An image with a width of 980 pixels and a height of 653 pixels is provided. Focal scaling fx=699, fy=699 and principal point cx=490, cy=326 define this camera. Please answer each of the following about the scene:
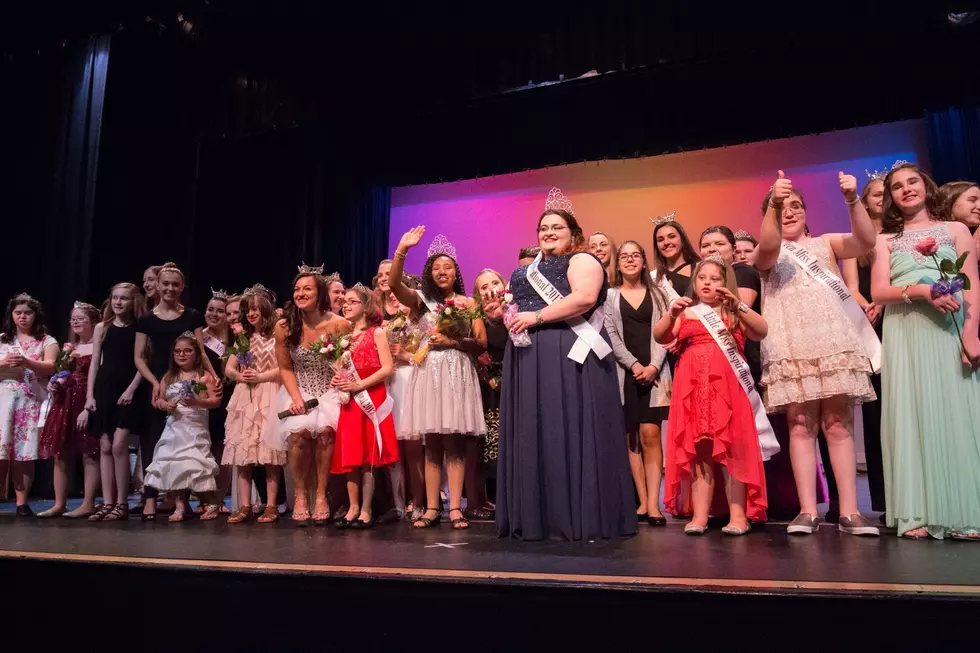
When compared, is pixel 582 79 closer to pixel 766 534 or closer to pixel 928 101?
pixel 928 101

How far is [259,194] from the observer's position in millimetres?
9711

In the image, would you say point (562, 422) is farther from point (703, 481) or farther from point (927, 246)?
point (927, 246)

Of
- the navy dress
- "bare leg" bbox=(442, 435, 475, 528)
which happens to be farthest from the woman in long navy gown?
"bare leg" bbox=(442, 435, 475, 528)

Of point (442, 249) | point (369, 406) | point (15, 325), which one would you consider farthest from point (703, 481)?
point (15, 325)

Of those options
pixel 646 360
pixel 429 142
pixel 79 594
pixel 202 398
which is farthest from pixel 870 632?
pixel 429 142

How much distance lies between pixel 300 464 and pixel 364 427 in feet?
1.86

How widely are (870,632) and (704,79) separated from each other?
639 cm

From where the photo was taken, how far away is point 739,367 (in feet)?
11.1

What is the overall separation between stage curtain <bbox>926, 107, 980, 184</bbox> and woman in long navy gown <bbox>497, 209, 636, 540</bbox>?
5327 mm

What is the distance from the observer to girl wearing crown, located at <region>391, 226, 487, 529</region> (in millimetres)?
3838

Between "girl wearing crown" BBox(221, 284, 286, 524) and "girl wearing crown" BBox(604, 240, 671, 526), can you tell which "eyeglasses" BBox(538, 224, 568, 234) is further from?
"girl wearing crown" BBox(221, 284, 286, 524)

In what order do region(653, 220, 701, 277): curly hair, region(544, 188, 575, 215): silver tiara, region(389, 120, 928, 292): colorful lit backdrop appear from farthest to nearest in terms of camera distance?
region(389, 120, 928, 292): colorful lit backdrop
region(653, 220, 701, 277): curly hair
region(544, 188, 575, 215): silver tiara

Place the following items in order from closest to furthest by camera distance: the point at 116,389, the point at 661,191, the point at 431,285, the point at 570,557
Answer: the point at 570,557 → the point at 431,285 → the point at 116,389 → the point at 661,191

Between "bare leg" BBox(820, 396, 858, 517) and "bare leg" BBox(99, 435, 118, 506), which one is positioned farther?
"bare leg" BBox(99, 435, 118, 506)
